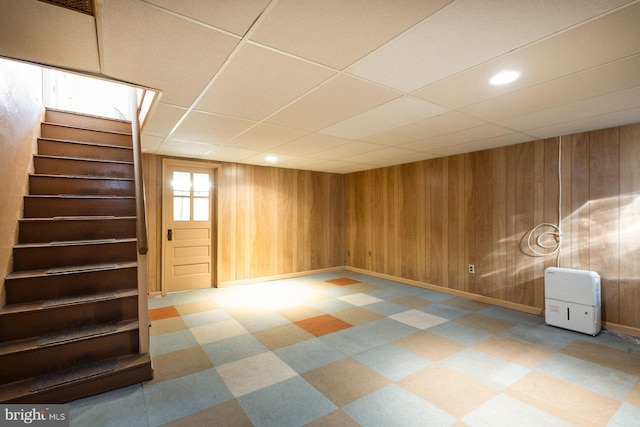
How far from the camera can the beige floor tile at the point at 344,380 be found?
2.29m

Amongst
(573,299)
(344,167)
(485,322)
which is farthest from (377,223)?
(573,299)

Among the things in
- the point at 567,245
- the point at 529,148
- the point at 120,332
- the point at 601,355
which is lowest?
the point at 601,355

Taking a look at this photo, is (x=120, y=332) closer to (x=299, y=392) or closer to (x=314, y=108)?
(x=299, y=392)

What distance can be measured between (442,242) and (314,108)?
3669 mm

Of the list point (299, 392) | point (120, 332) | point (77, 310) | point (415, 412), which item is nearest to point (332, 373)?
point (299, 392)

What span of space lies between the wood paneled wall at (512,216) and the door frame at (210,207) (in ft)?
10.9

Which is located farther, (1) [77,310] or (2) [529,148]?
(2) [529,148]

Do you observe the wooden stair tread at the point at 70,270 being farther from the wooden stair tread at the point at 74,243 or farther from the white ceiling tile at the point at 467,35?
the white ceiling tile at the point at 467,35

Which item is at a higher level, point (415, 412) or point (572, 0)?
Result: point (572, 0)

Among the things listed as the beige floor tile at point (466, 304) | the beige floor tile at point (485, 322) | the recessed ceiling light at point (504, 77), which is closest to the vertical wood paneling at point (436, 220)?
the beige floor tile at point (466, 304)

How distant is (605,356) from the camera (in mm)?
2902

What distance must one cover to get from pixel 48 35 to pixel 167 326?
125 inches

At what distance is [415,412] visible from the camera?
2096 mm

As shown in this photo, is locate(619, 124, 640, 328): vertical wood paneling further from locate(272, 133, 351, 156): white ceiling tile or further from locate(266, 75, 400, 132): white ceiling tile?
locate(272, 133, 351, 156): white ceiling tile
